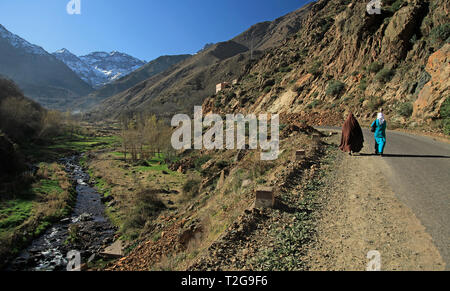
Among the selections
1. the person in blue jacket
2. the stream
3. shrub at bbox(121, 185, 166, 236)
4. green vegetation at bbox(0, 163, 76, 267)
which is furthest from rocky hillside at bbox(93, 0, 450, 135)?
green vegetation at bbox(0, 163, 76, 267)

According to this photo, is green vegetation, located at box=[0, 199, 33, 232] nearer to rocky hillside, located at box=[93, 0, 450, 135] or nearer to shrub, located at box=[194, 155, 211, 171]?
shrub, located at box=[194, 155, 211, 171]

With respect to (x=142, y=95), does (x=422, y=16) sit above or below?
below

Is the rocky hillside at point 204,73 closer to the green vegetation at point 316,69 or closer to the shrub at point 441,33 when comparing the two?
the green vegetation at point 316,69

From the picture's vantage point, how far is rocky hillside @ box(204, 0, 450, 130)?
17.2 metres

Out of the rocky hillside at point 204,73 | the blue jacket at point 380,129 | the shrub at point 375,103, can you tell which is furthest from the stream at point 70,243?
the rocky hillside at point 204,73

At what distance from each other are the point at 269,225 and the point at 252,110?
36.7 metres

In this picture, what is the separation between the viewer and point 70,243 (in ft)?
53.5

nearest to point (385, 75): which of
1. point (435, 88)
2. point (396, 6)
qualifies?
point (435, 88)

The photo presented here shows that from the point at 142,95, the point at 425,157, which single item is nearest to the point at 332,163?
the point at 425,157

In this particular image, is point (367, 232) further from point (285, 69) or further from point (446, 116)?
point (285, 69)

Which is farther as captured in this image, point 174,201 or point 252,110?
point 252,110

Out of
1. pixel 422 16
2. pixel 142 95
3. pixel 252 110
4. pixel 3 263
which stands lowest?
pixel 3 263

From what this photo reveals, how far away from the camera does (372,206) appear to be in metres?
5.64
